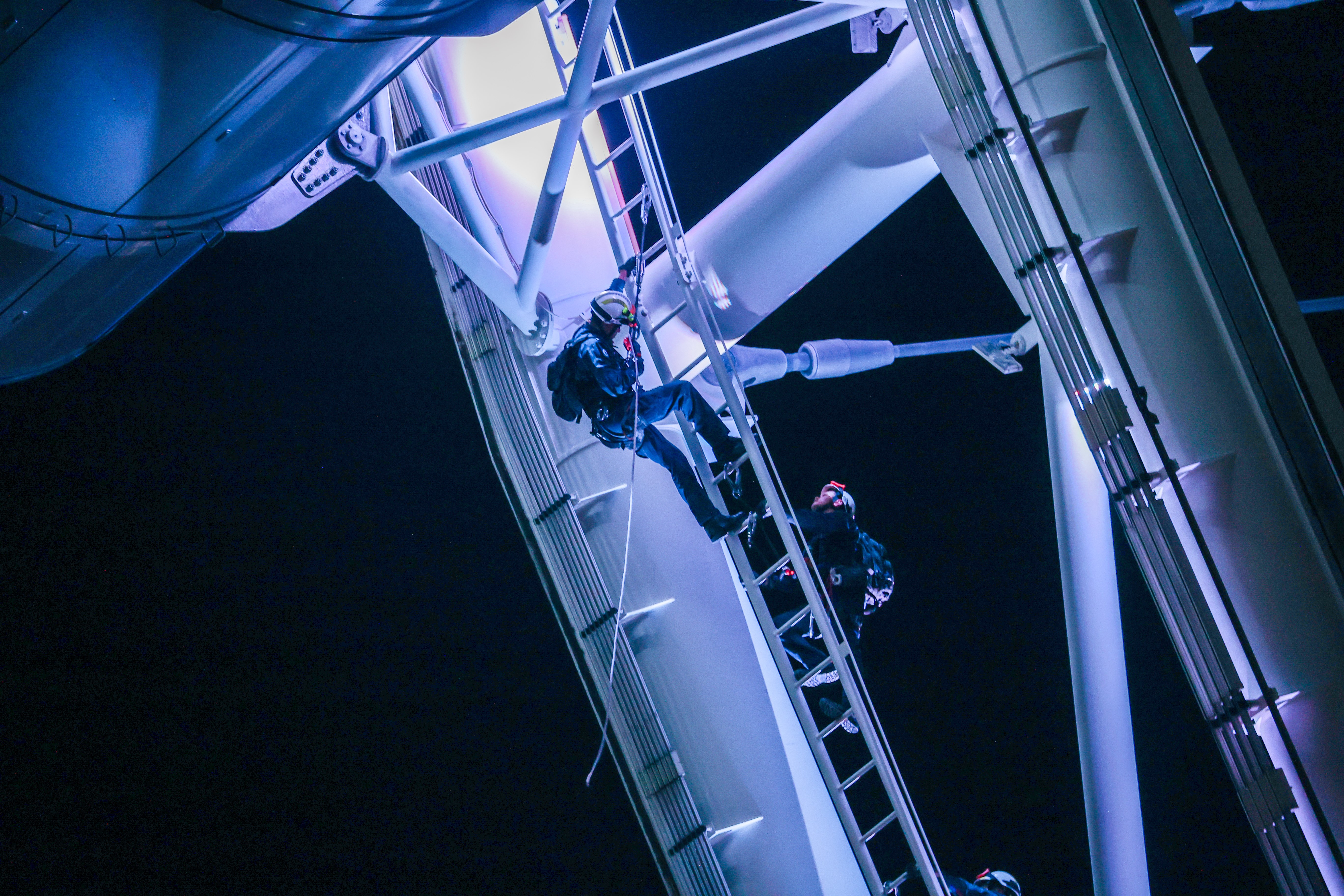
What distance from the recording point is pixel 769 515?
766 centimetres

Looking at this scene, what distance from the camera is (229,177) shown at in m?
5.97

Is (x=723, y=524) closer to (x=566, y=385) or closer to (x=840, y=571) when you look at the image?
(x=840, y=571)

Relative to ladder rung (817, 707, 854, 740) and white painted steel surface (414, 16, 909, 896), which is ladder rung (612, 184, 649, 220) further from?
ladder rung (817, 707, 854, 740)

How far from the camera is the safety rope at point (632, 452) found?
7.53 metres

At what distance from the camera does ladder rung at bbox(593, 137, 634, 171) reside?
786 cm

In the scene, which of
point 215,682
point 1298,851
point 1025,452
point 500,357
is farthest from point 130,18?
point 1025,452

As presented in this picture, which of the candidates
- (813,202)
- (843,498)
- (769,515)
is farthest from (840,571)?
(813,202)

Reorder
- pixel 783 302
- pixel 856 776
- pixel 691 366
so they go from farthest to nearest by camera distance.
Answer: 1. pixel 691 366
2. pixel 783 302
3. pixel 856 776

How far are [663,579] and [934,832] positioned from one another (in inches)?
278

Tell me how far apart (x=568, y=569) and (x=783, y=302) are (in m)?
2.89

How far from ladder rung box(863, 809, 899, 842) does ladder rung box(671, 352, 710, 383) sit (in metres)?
3.85

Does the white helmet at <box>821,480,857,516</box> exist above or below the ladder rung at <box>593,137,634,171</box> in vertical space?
below

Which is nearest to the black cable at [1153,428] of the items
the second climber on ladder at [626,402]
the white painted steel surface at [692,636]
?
the second climber on ladder at [626,402]

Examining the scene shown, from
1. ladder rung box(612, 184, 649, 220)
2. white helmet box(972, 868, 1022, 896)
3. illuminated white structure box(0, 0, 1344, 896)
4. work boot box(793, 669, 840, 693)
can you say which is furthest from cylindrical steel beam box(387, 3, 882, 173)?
white helmet box(972, 868, 1022, 896)
